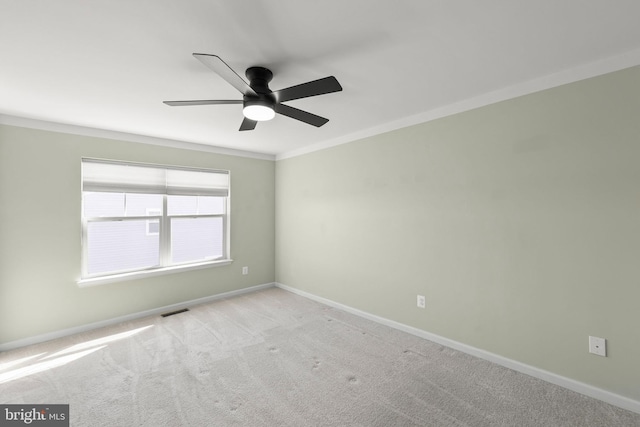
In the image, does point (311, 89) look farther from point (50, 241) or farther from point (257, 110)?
point (50, 241)

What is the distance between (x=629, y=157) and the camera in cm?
190

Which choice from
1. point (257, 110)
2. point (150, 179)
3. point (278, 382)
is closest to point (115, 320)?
point (150, 179)

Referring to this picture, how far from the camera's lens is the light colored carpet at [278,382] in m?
1.87

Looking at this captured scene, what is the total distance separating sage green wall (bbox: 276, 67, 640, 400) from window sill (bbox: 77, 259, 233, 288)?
7.16ft

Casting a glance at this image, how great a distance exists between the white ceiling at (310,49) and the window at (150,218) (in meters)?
0.94

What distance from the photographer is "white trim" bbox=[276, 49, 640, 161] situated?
6.32 ft

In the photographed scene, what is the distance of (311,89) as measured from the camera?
5.91 feet

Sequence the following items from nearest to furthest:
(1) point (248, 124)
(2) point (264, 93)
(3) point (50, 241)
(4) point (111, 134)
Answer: (2) point (264, 93)
(1) point (248, 124)
(3) point (50, 241)
(4) point (111, 134)

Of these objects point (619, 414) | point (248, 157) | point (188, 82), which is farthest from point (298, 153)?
point (619, 414)

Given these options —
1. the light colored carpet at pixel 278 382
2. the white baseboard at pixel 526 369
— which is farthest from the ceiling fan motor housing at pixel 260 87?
the white baseboard at pixel 526 369

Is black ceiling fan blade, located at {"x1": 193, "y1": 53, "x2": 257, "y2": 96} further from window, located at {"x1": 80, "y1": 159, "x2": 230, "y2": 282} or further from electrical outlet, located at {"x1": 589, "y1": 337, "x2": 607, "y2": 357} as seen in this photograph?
electrical outlet, located at {"x1": 589, "y1": 337, "x2": 607, "y2": 357}

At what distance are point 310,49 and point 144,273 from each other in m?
3.47

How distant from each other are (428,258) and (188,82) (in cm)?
281

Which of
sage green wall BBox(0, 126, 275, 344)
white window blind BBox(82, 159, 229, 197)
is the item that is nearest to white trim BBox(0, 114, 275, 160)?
sage green wall BBox(0, 126, 275, 344)
